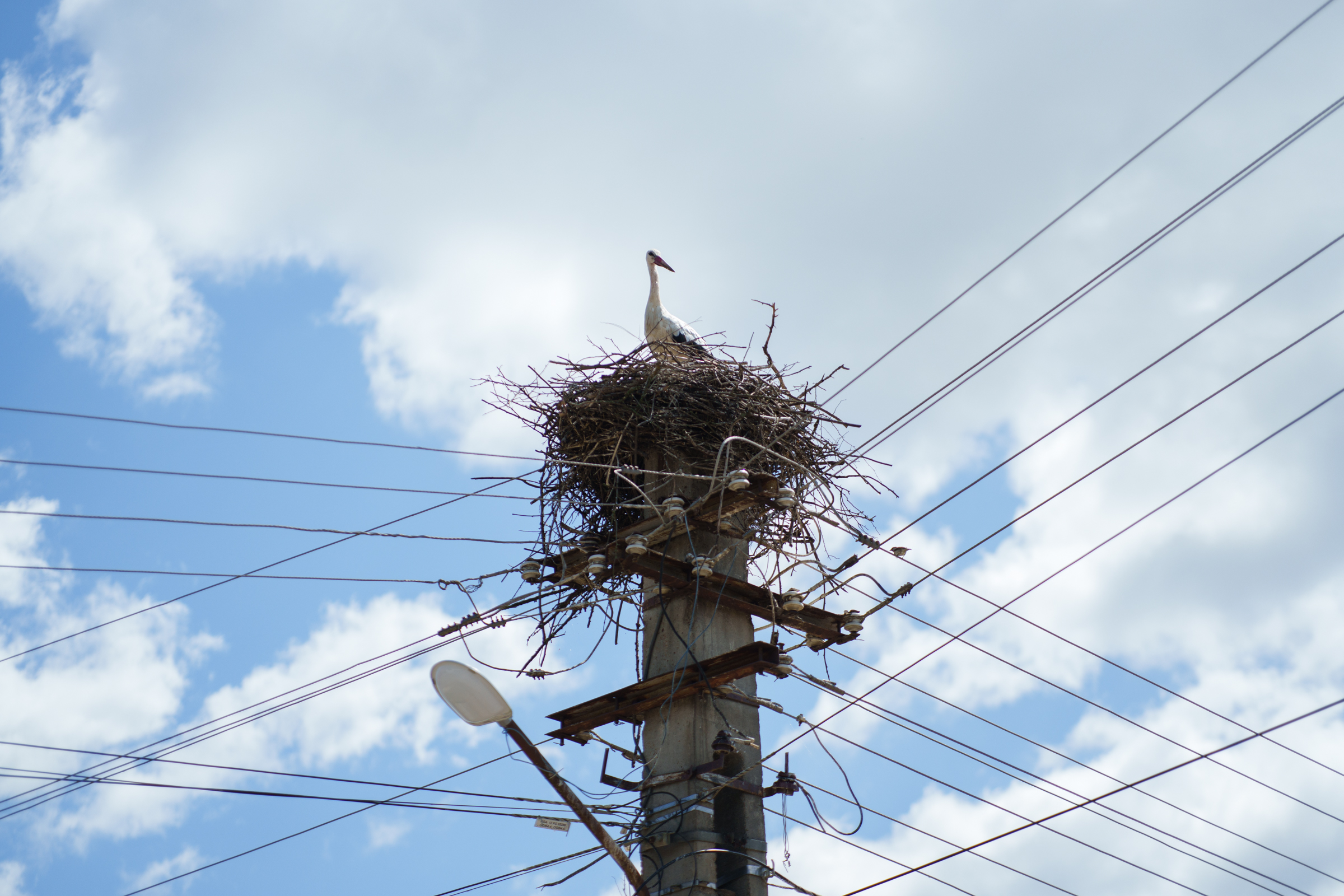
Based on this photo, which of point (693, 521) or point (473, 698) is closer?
point (473, 698)

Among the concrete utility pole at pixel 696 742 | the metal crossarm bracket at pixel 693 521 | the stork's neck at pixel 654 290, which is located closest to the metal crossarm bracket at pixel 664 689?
the concrete utility pole at pixel 696 742

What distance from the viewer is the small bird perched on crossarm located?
809 centimetres

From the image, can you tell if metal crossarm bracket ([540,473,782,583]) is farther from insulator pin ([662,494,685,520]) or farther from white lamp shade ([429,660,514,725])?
white lamp shade ([429,660,514,725])

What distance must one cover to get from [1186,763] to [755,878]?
6.82ft

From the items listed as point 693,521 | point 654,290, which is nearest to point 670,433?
point 693,521

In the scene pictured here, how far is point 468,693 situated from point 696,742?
1.49 meters

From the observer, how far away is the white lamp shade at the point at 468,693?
201 inches

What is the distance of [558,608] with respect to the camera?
6.99 m

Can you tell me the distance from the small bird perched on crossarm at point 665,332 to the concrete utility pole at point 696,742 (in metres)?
1.13

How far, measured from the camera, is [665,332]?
10.2 meters

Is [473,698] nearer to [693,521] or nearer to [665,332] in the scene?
[693,521]

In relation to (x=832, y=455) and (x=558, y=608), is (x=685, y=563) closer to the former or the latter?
(x=558, y=608)

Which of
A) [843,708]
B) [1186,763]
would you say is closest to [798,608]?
[843,708]

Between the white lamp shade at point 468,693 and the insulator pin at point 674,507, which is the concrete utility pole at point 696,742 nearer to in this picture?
the insulator pin at point 674,507
